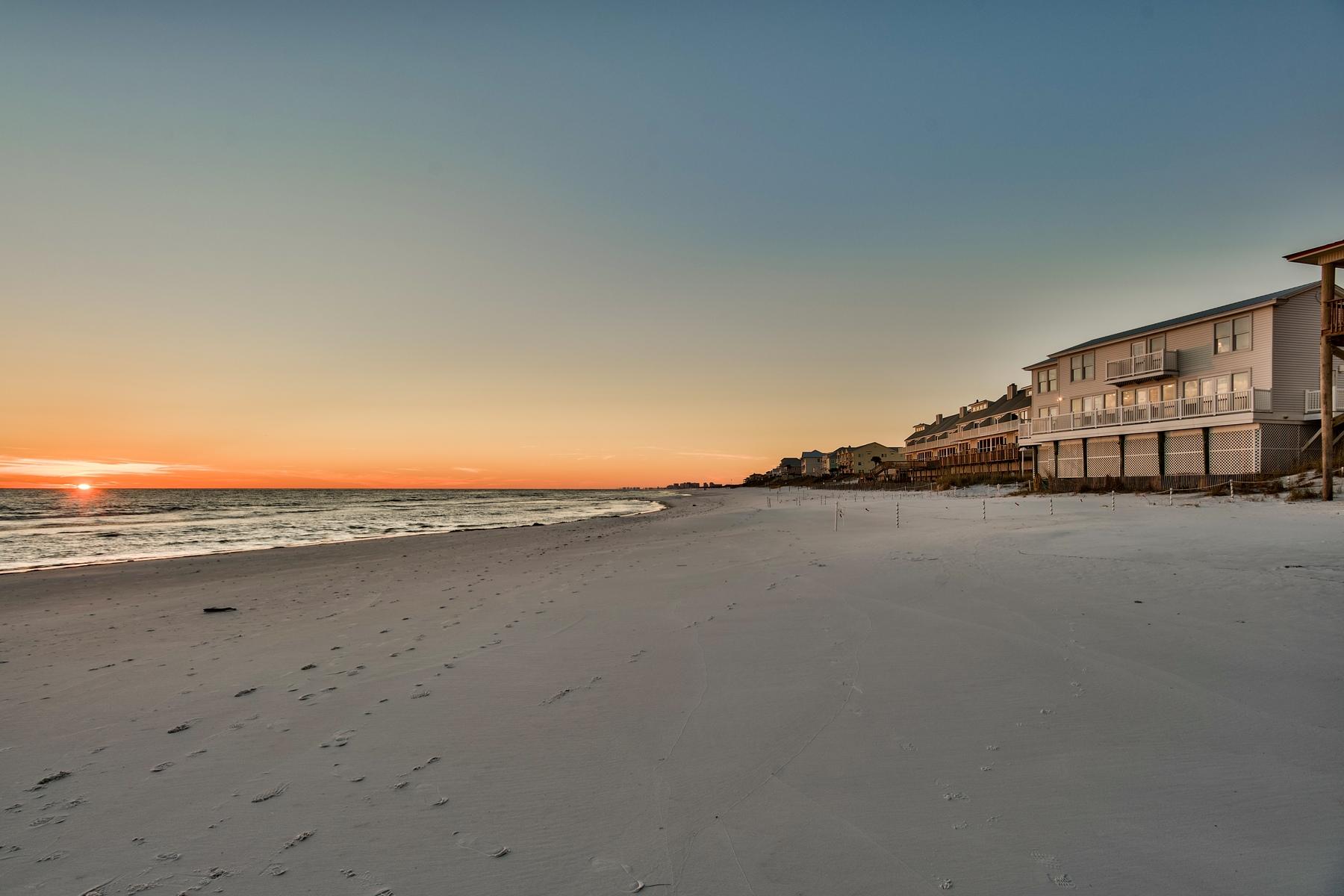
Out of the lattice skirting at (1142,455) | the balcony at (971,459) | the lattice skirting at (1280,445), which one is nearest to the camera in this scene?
the lattice skirting at (1280,445)

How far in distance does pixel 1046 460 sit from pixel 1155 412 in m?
8.14

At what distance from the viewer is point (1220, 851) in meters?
3.07

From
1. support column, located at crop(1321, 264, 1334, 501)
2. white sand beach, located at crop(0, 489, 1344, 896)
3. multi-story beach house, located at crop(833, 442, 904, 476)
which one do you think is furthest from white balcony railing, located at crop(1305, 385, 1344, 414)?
multi-story beach house, located at crop(833, 442, 904, 476)

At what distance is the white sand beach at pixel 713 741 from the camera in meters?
3.17

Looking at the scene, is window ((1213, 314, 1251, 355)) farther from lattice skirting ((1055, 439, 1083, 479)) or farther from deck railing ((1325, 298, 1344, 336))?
lattice skirting ((1055, 439, 1083, 479))

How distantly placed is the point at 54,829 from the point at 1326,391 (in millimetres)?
30632

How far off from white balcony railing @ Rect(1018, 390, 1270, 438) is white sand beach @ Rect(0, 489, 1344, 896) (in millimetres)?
21666

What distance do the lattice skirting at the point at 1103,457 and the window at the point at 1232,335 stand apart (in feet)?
20.1

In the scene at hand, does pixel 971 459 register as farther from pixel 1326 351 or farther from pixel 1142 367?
pixel 1326 351

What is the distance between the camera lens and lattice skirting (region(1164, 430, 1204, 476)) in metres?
28.3

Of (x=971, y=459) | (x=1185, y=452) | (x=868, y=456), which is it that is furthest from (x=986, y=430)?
(x=868, y=456)

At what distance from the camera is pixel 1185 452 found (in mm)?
29062

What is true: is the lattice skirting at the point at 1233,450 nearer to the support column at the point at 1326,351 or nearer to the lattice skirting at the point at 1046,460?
the support column at the point at 1326,351

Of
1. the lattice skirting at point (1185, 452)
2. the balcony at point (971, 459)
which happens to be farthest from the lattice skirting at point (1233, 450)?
the balcony at point (971, 459)
